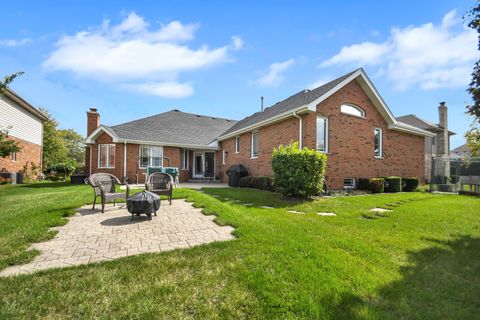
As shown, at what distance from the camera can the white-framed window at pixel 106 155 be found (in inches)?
652

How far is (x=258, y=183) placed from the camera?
12383 mm

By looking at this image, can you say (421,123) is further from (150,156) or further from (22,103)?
(22,103)

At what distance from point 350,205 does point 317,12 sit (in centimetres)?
714

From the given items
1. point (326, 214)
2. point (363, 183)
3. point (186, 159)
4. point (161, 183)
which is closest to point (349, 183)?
point (363, 183)

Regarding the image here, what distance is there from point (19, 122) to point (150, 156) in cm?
998

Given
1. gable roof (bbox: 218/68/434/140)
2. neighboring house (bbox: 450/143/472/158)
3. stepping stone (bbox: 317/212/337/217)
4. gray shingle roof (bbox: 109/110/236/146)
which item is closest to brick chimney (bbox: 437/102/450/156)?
neighboring house (bbox: 450/143/472/158)

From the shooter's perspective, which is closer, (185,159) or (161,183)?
(161,183)

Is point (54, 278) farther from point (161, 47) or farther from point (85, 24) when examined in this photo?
point (85, 24)

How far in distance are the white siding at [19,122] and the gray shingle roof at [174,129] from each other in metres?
6.36

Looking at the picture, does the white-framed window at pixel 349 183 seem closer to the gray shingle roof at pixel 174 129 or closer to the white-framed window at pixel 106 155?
the gray shingle roof at pixel 174 129

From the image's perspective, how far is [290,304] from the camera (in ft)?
7.57

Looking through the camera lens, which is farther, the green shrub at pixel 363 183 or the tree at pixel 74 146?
the tree at pixel 74 146

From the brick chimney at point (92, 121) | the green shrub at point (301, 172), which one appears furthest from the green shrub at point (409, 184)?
the brick chimney at point (92, 121)

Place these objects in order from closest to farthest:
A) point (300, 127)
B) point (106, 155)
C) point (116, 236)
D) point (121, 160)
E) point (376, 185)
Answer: point (116, 236)
point (300, 127)
point (376, 185)
point (121, 160)
point (106, 155)
